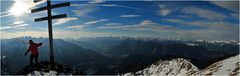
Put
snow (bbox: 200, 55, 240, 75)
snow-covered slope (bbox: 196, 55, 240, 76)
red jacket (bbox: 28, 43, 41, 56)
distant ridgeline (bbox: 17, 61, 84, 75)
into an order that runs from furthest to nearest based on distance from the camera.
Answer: snow (bbox: 200, 55, 240, 75) → snow-covered slope (bbox: 196, 55, 240, 76) → red jacket (bbox: 28, 43, 41, 56) → distant ridgeline (bbox: 17, 61, 84, 75)

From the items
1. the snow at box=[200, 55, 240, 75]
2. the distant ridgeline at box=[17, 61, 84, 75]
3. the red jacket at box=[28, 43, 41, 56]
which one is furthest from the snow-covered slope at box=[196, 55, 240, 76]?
the red jacket at box=[28, 43, 41, 56]

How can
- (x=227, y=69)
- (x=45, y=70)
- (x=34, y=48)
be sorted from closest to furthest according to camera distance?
(x=45, y=70), (x=34, y=48), (x=227, y=69)

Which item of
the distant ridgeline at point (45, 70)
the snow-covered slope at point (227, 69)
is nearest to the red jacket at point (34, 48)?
the distant ridgeline at point (45, 70)

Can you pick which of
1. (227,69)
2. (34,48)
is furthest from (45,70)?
(227,69)

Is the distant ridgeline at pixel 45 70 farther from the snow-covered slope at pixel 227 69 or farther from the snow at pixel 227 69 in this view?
the snow at pixel 227 69

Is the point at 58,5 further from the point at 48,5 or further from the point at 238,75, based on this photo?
the point at 238,75

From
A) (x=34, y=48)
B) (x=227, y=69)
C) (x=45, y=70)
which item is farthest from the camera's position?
(x=227, y=69)

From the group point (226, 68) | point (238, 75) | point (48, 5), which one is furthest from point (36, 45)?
point (226, 68)

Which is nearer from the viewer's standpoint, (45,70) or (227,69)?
(45,70)

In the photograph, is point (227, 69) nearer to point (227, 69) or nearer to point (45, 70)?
point (227, 69)

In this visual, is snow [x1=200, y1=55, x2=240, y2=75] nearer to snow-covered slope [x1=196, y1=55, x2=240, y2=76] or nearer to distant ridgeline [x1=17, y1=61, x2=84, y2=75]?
snow-covered slope [x1=196, y1=55, x2=240, y2=76]

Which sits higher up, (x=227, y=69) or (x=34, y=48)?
(x=34, y=48)
